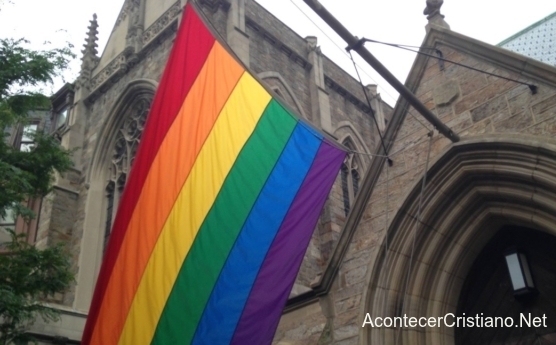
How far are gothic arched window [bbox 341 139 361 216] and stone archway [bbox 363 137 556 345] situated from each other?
1047 cm

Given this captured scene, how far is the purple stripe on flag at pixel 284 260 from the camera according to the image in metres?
5.67

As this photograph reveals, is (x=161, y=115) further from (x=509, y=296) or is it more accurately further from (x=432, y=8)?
(x=509, y=296)

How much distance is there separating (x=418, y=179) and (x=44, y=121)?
23702 millimetres

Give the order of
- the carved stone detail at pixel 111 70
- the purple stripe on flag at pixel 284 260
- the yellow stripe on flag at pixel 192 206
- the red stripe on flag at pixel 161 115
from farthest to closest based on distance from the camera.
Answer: the carved stone detail at pixel 111 70
the red stripe on flag at pixel 161 115
the yellow stripe on flag at pixel 192 206
the purple stripe on flag at pixel 284 260

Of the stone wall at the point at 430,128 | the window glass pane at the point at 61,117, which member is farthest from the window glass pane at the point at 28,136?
the stone wall at the point at 430,128

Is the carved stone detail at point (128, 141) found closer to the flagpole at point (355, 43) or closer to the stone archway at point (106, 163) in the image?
the stone archway at point (106, 163)

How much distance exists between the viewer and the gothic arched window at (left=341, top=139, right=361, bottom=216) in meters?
18.5

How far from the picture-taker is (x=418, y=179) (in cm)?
705

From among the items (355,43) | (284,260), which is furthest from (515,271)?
(355,43)

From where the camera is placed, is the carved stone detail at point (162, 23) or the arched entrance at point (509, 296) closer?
the arched entrance at point (509, 296)

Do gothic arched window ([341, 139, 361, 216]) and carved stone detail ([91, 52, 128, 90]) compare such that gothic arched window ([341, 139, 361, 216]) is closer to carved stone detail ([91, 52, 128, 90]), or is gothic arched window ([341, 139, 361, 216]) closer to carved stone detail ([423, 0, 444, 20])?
carved stone detail ([91, 52, 128, 90])

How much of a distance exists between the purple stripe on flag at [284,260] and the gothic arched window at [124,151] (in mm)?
13312

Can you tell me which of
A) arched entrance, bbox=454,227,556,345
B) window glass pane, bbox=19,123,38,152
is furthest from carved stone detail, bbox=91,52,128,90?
arched entrance, bbox=454,227,556,345

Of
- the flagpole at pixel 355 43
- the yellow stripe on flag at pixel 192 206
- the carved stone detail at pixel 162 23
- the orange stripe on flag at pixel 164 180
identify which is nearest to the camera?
the flagpole at pixel 355 43
